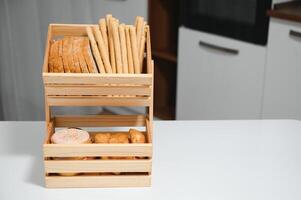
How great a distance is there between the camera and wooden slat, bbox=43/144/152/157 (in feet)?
3.81

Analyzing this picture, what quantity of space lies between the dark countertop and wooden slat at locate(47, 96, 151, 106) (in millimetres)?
1335

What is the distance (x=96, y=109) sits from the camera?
11.1 feet

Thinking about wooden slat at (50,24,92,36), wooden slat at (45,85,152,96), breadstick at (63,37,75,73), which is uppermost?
wooden slat at (50,24,92,36)

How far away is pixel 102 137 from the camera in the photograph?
124 centimetres

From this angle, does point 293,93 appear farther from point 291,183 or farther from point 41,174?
point 41,174

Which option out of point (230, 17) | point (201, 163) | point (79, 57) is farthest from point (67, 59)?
point (230, 17)

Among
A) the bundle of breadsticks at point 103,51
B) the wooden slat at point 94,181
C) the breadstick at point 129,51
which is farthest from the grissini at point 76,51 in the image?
the wooden slat at point 94,181

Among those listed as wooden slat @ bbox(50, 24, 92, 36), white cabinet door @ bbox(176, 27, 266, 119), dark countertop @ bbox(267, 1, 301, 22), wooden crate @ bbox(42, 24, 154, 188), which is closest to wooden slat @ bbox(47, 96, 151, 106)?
wooden crate @ bbox(42, 24, 154, 188)

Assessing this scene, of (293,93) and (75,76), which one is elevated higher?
(75,76)

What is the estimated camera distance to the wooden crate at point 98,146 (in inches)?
44.8

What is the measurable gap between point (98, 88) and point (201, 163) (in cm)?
33

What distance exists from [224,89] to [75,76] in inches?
68.6

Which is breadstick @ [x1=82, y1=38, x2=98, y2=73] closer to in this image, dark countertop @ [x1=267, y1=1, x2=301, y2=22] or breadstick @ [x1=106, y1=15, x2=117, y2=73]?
breadstick @ [x1=106, y1=15, x2=117, y2=73]

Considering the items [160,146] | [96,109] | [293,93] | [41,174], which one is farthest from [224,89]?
[41,174]
